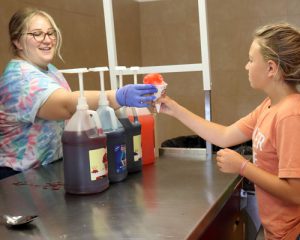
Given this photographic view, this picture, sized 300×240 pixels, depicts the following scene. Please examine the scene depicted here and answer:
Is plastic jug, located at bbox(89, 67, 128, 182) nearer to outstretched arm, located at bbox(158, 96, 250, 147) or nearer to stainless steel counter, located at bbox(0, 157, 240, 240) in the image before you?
stainless steel counter, located at bbox(0, 157, 240, 240)

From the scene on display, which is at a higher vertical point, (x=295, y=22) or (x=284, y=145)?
(x=295, y=22)

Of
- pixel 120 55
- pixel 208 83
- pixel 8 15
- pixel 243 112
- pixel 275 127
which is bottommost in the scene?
pixel 243 112

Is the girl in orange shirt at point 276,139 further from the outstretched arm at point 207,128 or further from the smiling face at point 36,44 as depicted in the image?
the smiling face at point 36,44

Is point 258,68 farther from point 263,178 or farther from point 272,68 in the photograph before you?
point 263,178

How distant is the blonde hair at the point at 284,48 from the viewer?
1.05 m

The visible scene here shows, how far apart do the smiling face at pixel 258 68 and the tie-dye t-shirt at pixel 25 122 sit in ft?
1.83

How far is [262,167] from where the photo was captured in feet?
3.60

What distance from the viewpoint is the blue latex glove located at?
1.07 meters

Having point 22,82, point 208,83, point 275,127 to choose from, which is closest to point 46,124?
point 22,82

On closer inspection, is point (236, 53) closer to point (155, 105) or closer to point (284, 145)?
point (155, 105)

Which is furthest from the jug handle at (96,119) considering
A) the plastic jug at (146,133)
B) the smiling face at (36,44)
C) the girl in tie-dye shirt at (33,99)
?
the smiling face at (36,44)

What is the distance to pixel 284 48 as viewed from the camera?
1.05m

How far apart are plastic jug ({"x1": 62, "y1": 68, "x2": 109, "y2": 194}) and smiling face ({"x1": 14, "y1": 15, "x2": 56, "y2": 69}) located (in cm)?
40

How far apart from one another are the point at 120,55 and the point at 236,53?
82cm
